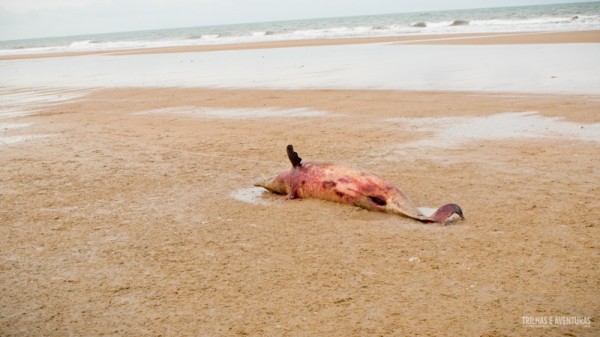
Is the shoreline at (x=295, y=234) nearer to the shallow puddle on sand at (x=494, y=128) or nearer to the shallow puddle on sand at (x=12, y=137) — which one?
the shallow puddle on sand at (x=494, y=128)

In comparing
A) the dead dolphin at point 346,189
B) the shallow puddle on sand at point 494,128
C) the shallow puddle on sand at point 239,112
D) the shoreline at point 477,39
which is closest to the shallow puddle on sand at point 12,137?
the shallow puddle on sand at point 239,112

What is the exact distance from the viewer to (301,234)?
202 inches

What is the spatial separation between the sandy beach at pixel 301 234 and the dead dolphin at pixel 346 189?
0.12 m

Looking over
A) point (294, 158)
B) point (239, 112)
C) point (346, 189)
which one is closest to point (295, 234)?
point (346, 189)

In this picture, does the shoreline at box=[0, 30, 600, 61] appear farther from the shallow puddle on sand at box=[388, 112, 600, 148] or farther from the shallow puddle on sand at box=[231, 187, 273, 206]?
the shallow puddle on sand at box=[231, 187, 273, 206]

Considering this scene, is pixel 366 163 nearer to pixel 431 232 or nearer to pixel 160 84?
pixel 431 232

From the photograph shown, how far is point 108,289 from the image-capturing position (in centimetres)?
418

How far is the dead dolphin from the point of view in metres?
5.39

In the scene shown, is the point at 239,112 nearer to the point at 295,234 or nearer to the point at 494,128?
the point at 494,128

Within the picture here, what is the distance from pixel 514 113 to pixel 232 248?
7.14 metres

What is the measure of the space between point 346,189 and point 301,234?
92 cm

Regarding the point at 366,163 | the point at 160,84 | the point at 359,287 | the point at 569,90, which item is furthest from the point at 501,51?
the point at 359,287

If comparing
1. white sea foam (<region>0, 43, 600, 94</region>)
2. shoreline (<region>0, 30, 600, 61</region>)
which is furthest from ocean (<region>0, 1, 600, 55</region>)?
white sea foam (<region>0, 43, 600, 94</region>)

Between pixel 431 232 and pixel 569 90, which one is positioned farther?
pixel 569 90
